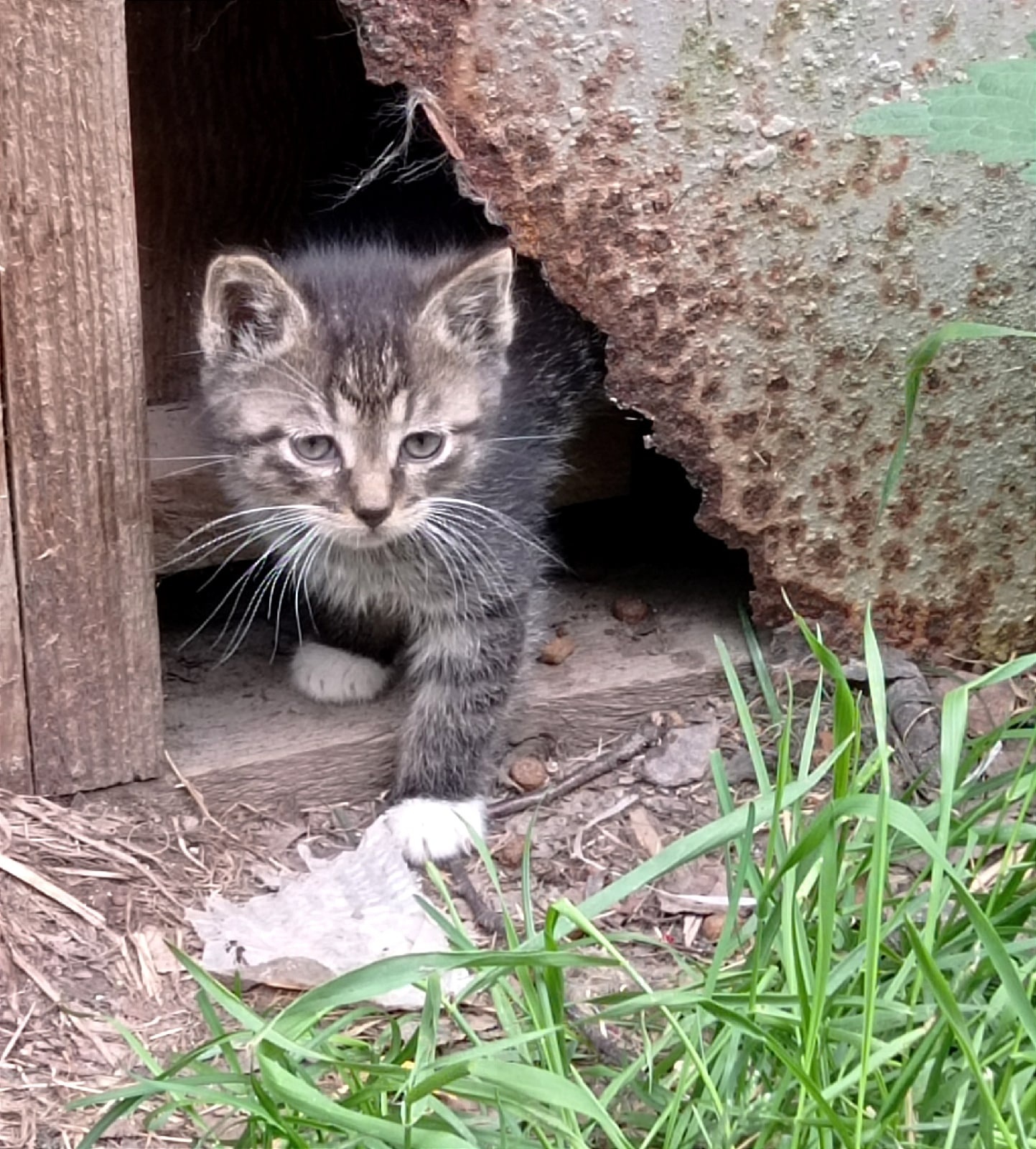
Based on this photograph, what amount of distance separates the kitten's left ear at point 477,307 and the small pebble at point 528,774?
0.74m

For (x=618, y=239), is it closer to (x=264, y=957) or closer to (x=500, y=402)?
(x=500, y=402)

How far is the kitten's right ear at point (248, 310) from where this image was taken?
2.55m

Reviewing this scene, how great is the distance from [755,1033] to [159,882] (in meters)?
1.18

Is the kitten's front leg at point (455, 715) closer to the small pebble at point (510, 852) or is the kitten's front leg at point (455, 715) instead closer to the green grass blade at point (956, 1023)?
the small pebble at point (510, 852)

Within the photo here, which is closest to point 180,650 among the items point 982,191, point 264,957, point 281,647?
point 281,647

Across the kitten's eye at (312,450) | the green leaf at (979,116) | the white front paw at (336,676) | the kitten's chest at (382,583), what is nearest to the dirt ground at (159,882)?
the white front paw at (336,676)

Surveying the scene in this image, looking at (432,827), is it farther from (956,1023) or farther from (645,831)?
(956,1023)

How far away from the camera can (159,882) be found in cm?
250

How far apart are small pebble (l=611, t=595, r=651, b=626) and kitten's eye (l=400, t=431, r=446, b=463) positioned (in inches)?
25.4

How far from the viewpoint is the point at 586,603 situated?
3.31 meters

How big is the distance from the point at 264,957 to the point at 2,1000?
365 millimetres

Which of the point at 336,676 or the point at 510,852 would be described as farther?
the point at 336,676

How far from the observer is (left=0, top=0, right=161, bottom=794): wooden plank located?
2.19 m

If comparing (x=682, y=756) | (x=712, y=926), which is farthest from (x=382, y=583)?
(x=712, y=926)
